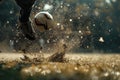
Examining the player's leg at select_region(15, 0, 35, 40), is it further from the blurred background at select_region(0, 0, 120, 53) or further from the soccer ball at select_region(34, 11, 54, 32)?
the blurred background at select_region(0, 0, 120, 53)

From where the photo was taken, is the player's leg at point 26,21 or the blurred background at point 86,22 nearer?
the player's leg at point 26,21

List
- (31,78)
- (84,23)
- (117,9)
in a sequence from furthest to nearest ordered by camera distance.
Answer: (117,9), (84,23), (31,78)

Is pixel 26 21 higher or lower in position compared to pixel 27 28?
higher

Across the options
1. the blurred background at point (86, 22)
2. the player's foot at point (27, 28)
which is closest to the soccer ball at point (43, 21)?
the player's foot at point (27, 28)

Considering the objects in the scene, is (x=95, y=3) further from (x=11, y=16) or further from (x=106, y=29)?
(x=11, y=16)

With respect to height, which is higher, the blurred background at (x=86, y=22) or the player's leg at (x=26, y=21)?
the blurred background at (x=86, y=22)

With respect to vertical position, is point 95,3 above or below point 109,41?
above

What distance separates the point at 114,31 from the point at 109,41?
3760mm

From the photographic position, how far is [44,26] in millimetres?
9914

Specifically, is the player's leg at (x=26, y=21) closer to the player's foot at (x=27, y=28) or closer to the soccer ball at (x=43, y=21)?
the player's foot at (x=27, y=28)

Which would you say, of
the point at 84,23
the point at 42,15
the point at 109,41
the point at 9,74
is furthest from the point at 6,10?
the point at 9,74

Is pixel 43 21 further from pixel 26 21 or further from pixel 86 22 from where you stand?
pixel 86 22

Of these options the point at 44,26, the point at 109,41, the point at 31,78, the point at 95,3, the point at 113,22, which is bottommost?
the point at 31,78

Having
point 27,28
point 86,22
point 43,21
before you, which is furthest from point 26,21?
point 86,22
